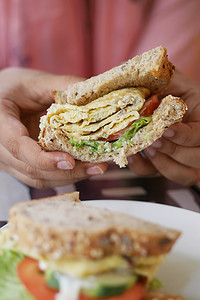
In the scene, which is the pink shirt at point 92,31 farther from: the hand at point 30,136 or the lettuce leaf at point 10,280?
the lettuce leaf at point 10,280

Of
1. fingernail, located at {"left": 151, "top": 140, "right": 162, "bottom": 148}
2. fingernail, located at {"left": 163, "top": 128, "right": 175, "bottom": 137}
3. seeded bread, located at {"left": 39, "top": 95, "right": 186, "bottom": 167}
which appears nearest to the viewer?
seeded bread, located at {"left": 39, "top": 95, "right": 186, "bottom": 167}

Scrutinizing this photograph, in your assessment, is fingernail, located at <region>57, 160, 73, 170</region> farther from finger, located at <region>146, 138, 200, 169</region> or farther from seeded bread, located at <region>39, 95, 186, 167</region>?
finger, located at <region>146, 138, 200, 169</region>

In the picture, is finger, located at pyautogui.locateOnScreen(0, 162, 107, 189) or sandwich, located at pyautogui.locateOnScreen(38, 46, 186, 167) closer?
sandwich, located at pyautogui.locateOnScreen(38, 46, 186, 167)

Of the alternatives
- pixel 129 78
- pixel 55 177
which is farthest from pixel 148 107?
pixel 55 177

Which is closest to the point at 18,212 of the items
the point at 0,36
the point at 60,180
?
the point at 60,180

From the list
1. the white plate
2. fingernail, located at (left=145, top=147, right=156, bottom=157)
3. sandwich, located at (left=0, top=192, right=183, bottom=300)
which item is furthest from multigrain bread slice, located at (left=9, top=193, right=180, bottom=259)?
fingernail, located at (left=145, top=147, right=156, bottom=157)

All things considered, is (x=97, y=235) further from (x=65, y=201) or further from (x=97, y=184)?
(x=97, y=184)

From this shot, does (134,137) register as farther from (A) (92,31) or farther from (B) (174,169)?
(A) (92,31)

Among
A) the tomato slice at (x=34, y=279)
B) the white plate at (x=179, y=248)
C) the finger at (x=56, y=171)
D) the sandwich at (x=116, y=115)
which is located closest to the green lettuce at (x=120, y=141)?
the sandwich at (x=116, y=115)
